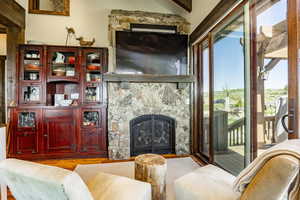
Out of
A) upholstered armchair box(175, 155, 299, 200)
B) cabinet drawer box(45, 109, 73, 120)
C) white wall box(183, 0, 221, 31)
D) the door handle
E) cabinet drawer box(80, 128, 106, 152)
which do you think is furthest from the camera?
cabinet drawer box(80, 128, 106, 152)

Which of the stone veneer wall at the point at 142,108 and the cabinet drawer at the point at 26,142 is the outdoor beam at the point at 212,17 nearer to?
the stone veneer wall at the point at 142,108

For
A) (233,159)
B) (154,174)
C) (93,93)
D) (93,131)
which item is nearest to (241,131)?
(233,159)

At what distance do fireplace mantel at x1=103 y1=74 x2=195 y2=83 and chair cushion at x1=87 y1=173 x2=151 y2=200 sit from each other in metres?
2.18

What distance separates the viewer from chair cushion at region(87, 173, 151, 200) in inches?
50.8

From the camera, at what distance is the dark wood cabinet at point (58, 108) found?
129 inches

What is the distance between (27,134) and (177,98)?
2993 mm

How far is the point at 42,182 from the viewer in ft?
2.80

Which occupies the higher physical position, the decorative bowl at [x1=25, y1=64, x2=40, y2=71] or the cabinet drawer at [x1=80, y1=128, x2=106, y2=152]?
the decorative bowl at [x1=25, y1=64, x2=40, y2=71]

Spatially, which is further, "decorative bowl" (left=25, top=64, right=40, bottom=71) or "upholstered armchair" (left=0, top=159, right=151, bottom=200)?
"decorative bowl" (left=25, top=64, right=40, bottom=71)

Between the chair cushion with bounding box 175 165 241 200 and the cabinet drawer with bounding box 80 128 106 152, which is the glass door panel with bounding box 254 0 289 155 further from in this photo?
the cabinet drawer with bounding box 80 128 106 152

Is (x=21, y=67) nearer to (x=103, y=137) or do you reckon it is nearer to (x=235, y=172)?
(x=103, y=137)

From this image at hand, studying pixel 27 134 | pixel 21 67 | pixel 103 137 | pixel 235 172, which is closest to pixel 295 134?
pixel 235 172

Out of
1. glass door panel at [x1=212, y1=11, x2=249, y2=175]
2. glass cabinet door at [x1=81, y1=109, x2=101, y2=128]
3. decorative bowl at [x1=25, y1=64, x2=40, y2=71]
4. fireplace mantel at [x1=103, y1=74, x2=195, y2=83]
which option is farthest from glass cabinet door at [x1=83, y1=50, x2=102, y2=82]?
glass door panel at [x1=212, y1=11, x2=249, y2=175]

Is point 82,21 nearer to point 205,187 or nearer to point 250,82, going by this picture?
point 250,82
